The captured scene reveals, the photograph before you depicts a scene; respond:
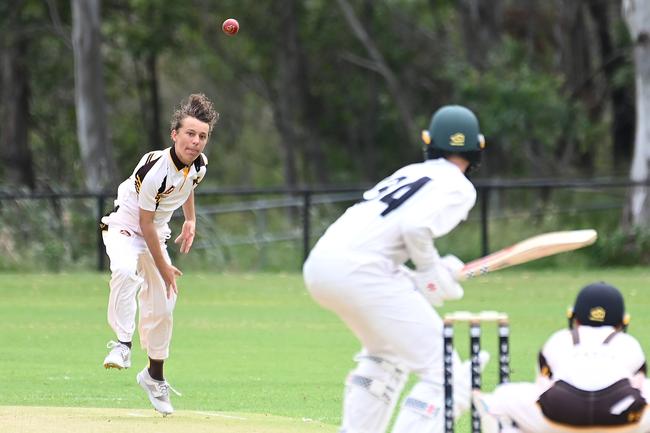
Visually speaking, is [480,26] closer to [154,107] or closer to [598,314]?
[154,107]

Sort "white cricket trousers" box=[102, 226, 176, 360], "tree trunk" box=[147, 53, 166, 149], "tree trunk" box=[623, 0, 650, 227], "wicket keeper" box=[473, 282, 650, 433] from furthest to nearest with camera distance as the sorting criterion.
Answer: "tree trunk" box=[147, 53, 166, 149] < "tree trunk" box=[623, 0, 650, 227] < "white cricket trousers" box=[102, 226, 176, 360] < "wicket keeper" box=[473, 282, 650, 433]

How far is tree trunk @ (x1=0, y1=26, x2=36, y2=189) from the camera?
A: 1357 inches

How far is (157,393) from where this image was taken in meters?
8.90

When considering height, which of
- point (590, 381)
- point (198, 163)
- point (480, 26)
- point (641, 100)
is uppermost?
point (480, 26)

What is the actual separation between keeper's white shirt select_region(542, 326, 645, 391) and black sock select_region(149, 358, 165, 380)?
3493 millimetres

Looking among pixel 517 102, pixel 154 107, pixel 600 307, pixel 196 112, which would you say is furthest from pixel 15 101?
pixel 600 307

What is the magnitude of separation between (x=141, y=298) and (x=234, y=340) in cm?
486

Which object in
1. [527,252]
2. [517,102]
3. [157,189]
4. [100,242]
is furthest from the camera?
[517,102]

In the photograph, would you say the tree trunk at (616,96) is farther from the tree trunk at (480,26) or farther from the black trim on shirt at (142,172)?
the black trim on shirt at (142,172)

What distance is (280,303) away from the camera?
17.3 meters

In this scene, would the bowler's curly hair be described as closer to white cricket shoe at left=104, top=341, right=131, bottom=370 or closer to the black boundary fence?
white cricket shoe at left=104, top=341, right=131, bottom=370

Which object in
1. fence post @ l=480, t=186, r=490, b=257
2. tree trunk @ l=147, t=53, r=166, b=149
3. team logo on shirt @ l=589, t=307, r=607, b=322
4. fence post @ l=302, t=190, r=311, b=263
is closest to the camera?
team logo on shirt @ l=589, t=307, r=607, b=322

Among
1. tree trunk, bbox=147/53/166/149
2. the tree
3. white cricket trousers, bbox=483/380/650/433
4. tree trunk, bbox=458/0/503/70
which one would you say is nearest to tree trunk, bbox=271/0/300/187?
tree trunk, bbox=147/53/166/149

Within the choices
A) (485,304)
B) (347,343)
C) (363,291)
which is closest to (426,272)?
(363,291)
